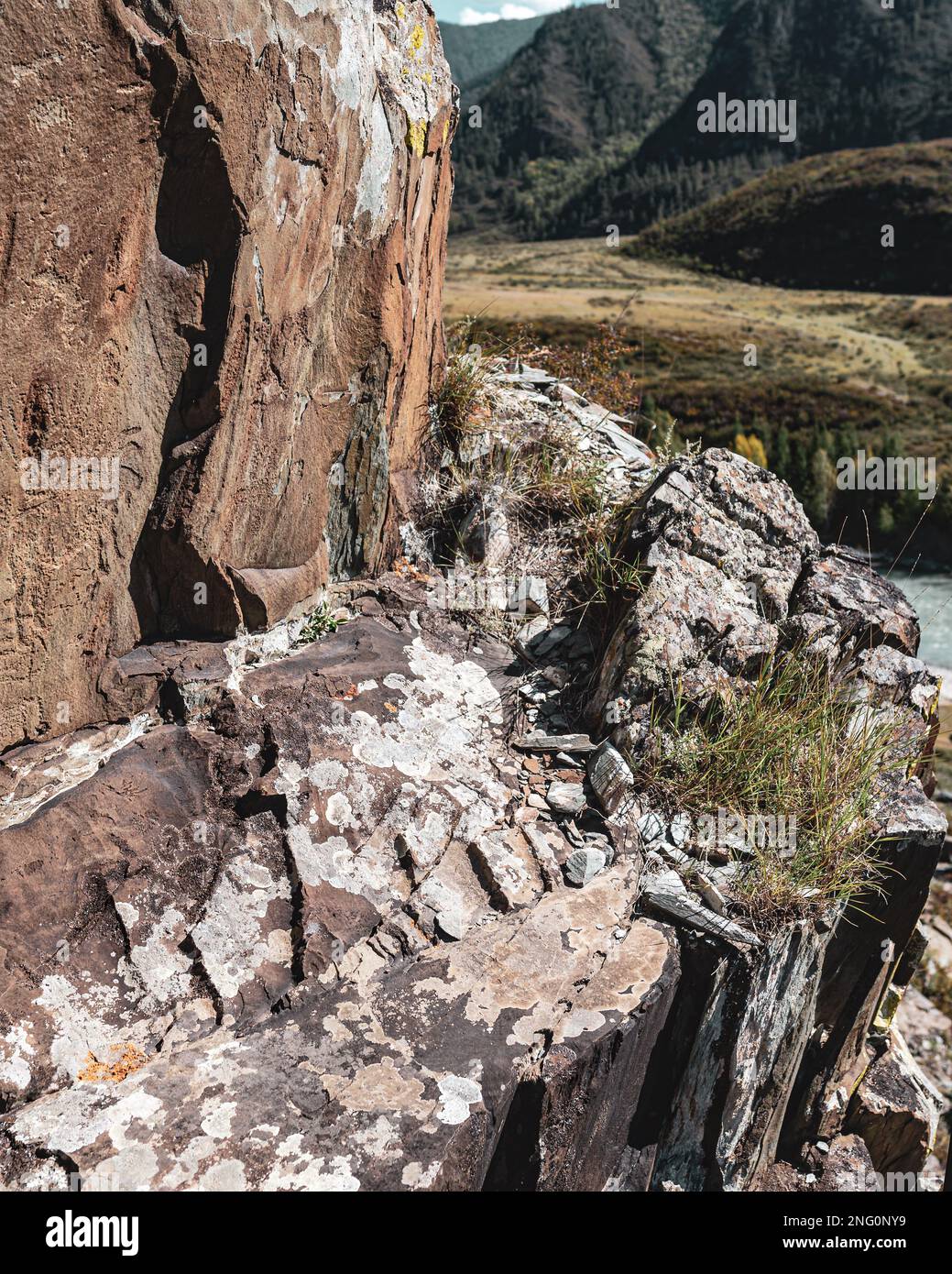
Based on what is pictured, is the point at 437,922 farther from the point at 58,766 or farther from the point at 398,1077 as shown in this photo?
the point at 58,766

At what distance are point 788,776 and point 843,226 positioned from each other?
267ft

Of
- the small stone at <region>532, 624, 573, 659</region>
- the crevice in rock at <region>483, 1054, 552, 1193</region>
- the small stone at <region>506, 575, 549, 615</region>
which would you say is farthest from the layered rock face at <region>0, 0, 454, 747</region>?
the crevice in rock at <region>483, 1054, 552, 1193</region>

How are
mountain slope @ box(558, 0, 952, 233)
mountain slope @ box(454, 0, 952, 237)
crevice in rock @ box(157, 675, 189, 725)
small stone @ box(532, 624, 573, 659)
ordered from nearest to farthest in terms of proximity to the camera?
1. crevice in rock @ box(157, 675, 189, 725)
2. small stone @ box(532, 624, 573, 659)
3. mountain slope @ box(558, 0, 952, 233)
4. mountain slope @ box(454, 0, 952, 237)

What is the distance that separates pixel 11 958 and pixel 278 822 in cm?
90

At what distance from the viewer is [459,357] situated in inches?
207

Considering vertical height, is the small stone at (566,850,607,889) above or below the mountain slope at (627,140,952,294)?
below

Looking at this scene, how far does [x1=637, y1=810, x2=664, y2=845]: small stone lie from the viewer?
3592 millimetres

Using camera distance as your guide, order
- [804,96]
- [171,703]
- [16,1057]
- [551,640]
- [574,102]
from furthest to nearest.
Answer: [574,102], [804,96], [551,640], [171,703], [16,1057]

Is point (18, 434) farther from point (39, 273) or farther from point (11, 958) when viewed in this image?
point (11, 958)

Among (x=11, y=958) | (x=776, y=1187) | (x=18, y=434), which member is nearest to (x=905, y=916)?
(x=776, y=1187)

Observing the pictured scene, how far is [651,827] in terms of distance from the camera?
11.9 ft

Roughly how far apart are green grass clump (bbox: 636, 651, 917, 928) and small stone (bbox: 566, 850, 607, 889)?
15.9 inches

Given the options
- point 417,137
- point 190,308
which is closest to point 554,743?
point 190,308

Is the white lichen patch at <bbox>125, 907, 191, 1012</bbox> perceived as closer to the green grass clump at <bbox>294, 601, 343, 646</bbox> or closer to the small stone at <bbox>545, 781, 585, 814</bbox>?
the green grass clump at <bbox>294, 601, 343, 646</bbox>
